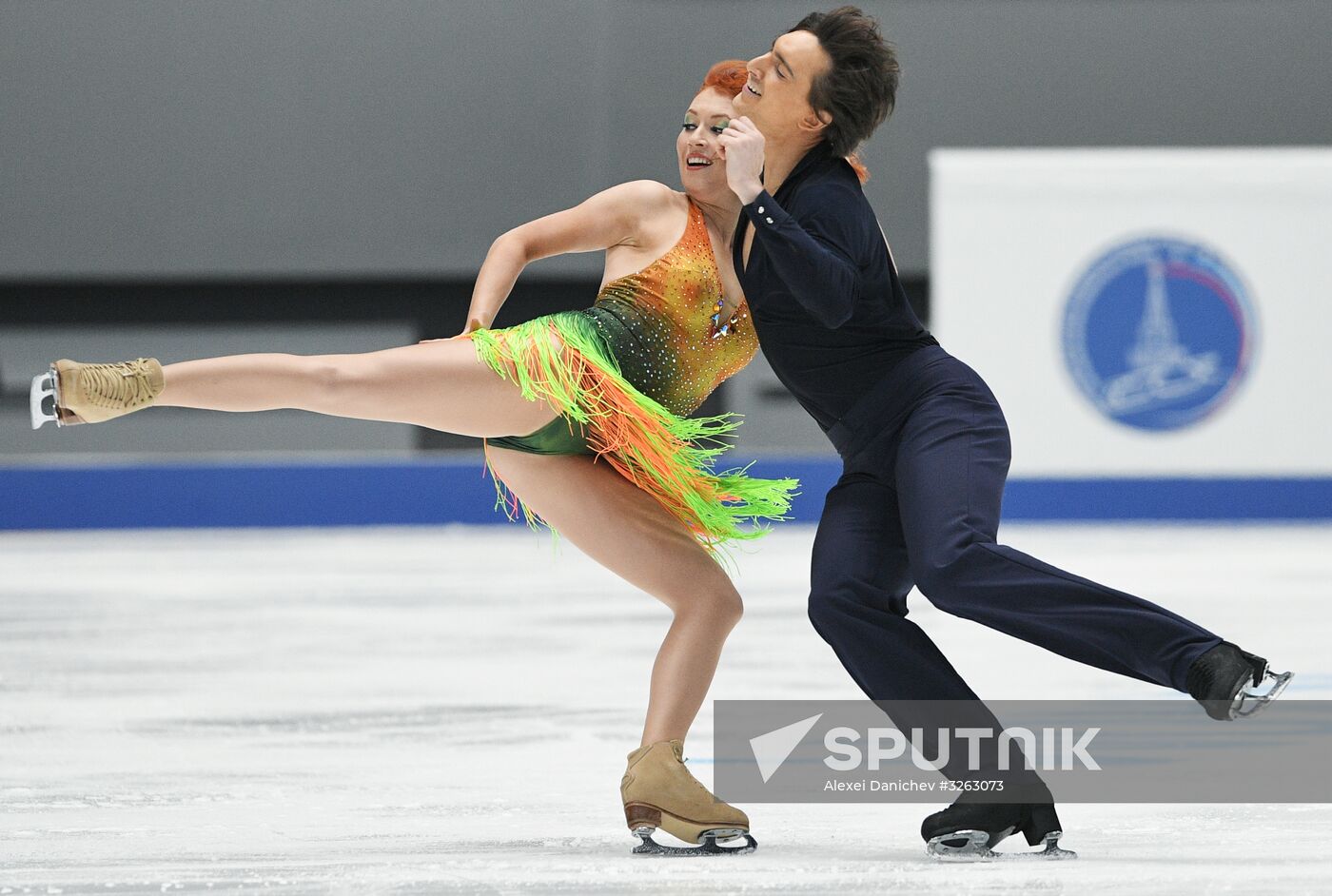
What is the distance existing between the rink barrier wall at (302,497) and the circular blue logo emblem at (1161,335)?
0.61m

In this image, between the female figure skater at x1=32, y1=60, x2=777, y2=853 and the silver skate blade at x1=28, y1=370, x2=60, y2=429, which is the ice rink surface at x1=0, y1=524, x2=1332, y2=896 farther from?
the silver skate blade at x1=28, y1=370, x2=60, y2=429

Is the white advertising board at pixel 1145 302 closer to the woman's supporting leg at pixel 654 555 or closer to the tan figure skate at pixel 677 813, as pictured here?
the woman's supporting leg at pixel 654 555

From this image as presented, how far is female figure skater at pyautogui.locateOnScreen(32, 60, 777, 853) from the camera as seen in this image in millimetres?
2275

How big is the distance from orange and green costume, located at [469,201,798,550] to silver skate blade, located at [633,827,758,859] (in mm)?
487

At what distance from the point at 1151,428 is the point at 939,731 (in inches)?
205

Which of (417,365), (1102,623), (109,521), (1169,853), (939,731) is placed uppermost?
(417,365)

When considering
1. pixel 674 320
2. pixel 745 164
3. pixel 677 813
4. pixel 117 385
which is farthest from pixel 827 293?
pixel 117 385

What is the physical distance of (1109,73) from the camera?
924 cm

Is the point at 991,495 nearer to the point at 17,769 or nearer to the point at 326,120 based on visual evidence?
the point at 17,769

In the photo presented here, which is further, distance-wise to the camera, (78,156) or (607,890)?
(78,156)

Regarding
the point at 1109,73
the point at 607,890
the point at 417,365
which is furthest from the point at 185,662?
the point at 1109,73

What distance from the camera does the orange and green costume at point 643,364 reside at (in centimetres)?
238

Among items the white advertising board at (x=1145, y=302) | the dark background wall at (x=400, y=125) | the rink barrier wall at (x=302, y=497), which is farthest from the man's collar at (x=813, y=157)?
the dark background wall at (x=400, y=125)

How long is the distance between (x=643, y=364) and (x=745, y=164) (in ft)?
1.44
